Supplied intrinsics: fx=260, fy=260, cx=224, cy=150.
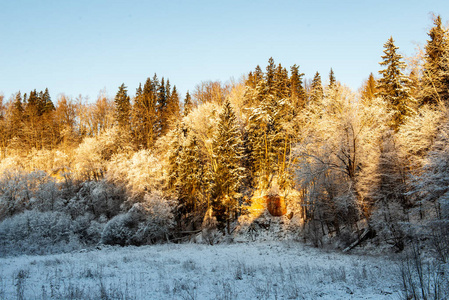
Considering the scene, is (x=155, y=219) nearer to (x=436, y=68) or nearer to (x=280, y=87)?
(x=280, y=87)

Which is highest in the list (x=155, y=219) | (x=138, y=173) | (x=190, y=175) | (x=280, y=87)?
(x=280, y=87)

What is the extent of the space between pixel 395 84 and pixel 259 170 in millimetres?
18773

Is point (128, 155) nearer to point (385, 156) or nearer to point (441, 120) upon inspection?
point (385, 156)

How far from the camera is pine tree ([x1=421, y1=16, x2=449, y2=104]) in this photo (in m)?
23.2

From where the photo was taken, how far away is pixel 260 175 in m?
36.0

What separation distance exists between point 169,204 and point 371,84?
55.6 metres

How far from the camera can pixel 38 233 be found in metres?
31.1

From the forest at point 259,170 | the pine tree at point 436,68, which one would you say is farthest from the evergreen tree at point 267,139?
the pine tree at point 436,68

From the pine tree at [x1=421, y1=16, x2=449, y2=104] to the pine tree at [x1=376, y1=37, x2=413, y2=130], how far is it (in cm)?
166

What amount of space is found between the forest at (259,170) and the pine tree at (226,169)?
0.15 meters

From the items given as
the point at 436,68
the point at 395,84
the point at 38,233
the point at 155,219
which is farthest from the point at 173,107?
the point at 436,68

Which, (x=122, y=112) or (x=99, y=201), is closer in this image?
(x=99, y=201)

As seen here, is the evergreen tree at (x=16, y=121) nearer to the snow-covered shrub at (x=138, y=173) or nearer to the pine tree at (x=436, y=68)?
the snow-covered shrub at (x=138, y=173)

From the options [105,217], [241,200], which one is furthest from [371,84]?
[105,217]
